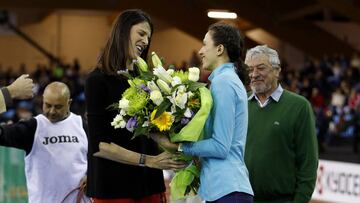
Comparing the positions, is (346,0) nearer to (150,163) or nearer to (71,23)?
(71,23)

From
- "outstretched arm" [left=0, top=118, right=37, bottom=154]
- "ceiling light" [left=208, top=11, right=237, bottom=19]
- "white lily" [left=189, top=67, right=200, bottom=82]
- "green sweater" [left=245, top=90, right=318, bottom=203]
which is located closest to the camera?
"white lily" [left=189, top=67, right=200, bottom=82]

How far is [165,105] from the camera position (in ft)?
12.7

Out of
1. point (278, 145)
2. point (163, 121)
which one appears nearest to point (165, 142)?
point (163, 121)

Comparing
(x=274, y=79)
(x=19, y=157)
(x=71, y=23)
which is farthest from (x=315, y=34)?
(x=274, y=79)

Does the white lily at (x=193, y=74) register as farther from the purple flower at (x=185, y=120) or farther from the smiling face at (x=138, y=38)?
the smiling face at (x=138, y=38)

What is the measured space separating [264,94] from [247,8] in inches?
839

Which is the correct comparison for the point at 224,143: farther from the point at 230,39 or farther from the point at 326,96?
the point at 326,96

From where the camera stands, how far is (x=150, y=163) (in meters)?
3.98

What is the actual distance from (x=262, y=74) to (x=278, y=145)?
44cm

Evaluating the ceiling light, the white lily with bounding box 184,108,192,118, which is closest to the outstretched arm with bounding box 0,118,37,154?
the white lily with bounding box 184,108,192,118

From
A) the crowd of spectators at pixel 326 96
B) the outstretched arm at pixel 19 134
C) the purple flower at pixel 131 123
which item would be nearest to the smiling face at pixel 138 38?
the purple flower at pixel 131 123

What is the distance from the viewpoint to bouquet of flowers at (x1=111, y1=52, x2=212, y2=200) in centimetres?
386

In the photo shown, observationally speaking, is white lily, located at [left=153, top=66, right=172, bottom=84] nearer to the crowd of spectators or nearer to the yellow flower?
the yellow flower

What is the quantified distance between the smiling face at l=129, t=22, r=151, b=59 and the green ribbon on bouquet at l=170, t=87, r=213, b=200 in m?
0.39
